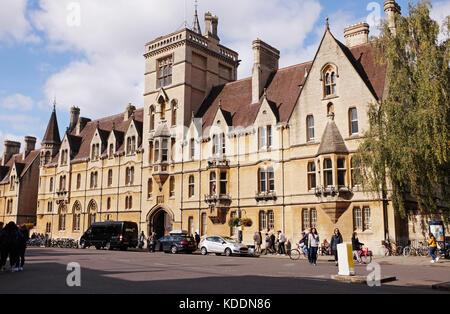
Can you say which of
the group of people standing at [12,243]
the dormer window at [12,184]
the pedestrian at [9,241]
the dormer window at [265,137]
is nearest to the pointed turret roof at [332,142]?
the dormer window at [265,137]

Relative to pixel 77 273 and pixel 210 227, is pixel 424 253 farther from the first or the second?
pixel 77 273

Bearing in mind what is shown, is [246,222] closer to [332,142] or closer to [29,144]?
[332,142]

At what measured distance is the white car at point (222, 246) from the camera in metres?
30.0

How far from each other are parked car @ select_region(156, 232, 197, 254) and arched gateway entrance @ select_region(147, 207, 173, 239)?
7.90m

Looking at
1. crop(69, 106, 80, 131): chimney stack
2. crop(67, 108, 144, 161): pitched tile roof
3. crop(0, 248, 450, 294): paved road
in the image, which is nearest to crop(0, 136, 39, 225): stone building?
crop(69, 106, 80, 131): chimney stack

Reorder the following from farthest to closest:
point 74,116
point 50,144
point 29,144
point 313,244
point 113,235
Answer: point 29,144
point 74,116
point 50,144
point 113,235
point 313,244

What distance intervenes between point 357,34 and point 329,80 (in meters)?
8.26

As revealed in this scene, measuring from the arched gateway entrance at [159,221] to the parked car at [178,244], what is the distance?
7903 mm

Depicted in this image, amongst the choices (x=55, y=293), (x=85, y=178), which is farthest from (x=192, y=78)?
(x=55, y=293)

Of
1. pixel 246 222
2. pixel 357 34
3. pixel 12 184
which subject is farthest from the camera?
pixel 12 184

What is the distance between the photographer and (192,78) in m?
44.3

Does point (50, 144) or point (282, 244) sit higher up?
point (50, 144)

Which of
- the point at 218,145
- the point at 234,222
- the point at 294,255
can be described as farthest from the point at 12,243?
the point at 218,145

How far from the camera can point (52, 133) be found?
61.0 meters
